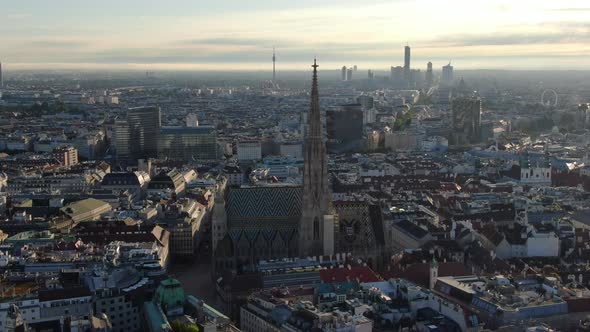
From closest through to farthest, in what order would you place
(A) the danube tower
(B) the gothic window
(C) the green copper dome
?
1. (C) the green copper dome
2. (A) the danube tower
3. (B) the gothic window

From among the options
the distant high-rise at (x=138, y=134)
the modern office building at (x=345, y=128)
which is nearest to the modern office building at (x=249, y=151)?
the distant high-rise at (x=138, y=134)

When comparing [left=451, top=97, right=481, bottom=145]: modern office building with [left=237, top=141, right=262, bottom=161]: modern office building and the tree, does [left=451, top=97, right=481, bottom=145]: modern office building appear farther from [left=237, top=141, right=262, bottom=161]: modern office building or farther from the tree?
the tree

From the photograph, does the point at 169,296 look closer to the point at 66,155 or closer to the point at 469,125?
the point at 66,155

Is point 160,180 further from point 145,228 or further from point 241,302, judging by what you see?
point 241,302

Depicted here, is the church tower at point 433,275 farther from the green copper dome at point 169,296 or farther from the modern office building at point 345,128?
the modern office building at point 345,128

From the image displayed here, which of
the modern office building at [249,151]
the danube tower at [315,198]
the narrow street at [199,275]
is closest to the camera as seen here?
the narrow street at [199,275]

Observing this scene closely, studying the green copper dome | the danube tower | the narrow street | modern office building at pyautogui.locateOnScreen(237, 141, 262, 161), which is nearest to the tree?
the green copper dome

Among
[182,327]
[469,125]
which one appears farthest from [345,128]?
[182,327]
